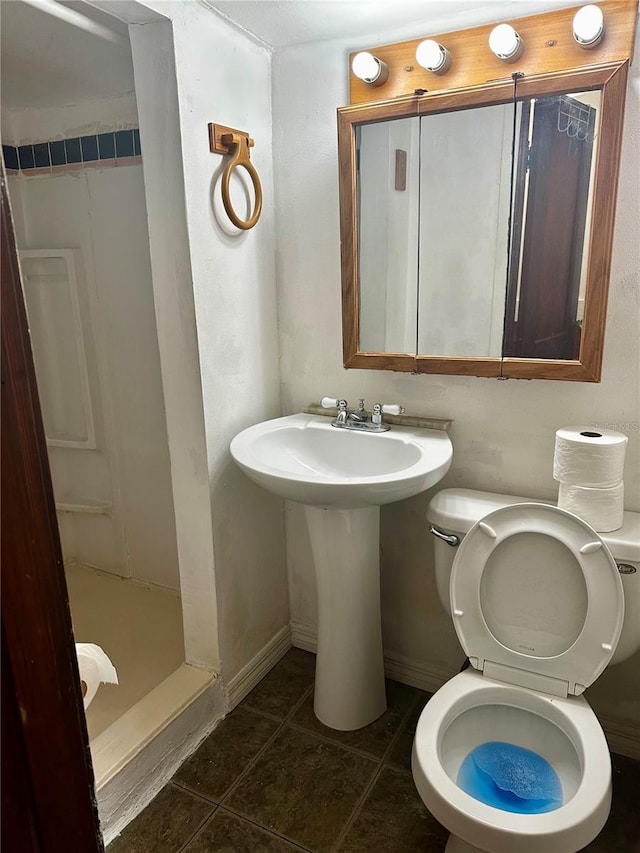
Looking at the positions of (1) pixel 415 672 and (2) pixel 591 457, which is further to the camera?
(1) pixel 415 672

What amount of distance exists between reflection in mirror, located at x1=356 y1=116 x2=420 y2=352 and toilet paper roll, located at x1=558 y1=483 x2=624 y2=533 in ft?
2.08

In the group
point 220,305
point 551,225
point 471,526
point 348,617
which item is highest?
point 551,225

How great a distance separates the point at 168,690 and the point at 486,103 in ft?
6.20

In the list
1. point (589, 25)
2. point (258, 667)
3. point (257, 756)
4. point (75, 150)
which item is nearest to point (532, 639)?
point (257, 756)

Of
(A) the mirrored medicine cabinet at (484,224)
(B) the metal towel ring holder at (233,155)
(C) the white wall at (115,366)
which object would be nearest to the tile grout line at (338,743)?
(C) the white wall at (115,366)

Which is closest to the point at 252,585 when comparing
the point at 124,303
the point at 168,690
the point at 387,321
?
the point at 168,690

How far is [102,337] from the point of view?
2.36m

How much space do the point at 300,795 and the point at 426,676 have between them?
59 cm

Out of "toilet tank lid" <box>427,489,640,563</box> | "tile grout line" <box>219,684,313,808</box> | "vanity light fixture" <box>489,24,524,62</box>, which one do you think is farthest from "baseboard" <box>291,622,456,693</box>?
"vanity light fixture" <box>489,24,524,62</box>

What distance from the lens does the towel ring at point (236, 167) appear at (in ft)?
5.39

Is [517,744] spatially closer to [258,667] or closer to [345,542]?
[345,542]

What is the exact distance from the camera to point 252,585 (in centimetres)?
203

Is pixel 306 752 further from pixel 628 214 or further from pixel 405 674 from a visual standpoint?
pixel 628 214

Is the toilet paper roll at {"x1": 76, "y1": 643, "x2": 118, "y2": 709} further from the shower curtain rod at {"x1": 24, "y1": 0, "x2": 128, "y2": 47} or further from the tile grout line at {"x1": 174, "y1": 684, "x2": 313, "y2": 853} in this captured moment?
the shower curtain rod at {"x1": 24, "y1": 0, "x2": 128, "y2": 47}
